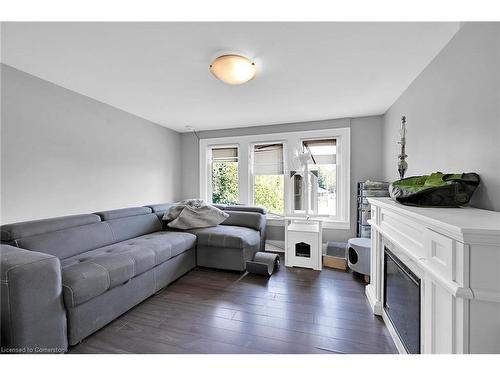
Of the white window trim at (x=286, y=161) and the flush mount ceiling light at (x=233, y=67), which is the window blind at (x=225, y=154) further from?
the flush mount ceiling light at (x=233, y=67)

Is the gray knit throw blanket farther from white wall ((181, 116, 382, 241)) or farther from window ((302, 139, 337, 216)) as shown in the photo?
window ((302, 139, 337, 216))

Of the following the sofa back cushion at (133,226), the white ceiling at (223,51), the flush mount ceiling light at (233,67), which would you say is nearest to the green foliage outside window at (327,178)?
the white ceiling at (223,51)

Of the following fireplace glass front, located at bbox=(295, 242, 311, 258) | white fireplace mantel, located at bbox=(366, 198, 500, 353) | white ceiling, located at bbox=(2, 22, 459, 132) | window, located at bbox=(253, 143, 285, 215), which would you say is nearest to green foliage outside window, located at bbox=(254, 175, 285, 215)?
window, located at bbox=(253, 143, 285, 215)

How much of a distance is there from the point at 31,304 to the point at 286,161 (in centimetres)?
348

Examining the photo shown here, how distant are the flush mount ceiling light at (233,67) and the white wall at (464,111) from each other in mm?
1488

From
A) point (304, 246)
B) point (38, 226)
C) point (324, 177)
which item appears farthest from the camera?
point (324, 177)

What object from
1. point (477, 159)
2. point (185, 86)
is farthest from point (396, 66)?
point (185, 86)

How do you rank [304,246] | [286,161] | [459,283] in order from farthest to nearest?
[286,161] < [304,246] < [459,283]

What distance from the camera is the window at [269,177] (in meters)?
3.94

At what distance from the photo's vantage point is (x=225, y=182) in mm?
4344

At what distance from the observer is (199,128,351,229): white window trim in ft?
11.4

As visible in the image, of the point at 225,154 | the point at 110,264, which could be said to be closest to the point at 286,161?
the point at 225,154

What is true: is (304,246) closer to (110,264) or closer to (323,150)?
(323,150)

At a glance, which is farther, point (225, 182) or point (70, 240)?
point (225, 182)
